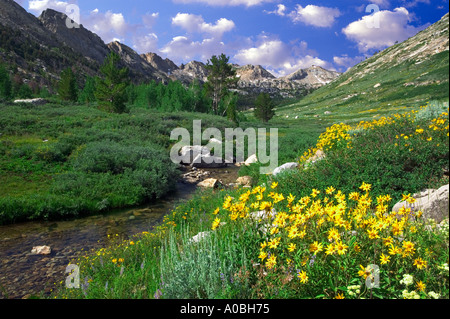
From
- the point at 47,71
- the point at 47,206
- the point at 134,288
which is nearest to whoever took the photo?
the point at 134,288

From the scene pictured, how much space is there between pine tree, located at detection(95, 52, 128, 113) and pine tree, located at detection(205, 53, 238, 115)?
66.5ft

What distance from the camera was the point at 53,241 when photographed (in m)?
7.84

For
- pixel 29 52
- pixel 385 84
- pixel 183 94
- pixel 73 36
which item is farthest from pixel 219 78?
pixel 73 36

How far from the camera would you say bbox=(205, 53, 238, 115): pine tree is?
180ft

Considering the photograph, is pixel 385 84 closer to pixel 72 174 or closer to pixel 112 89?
pixel 112 89

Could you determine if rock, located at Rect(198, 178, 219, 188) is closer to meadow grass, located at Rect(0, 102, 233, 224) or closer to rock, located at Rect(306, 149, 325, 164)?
meadow grass, located at Rect(0, 102, 233, 224)

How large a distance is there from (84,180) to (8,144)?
272 inches

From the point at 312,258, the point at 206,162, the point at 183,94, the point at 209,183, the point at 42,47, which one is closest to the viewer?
the point at 312,258

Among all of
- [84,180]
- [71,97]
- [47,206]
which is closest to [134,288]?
[47,206]

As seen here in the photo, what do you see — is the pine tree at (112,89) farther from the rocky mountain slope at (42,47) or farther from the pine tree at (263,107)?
the pine tree at (263,107)

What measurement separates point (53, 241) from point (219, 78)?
52.6 m

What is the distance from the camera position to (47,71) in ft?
317
